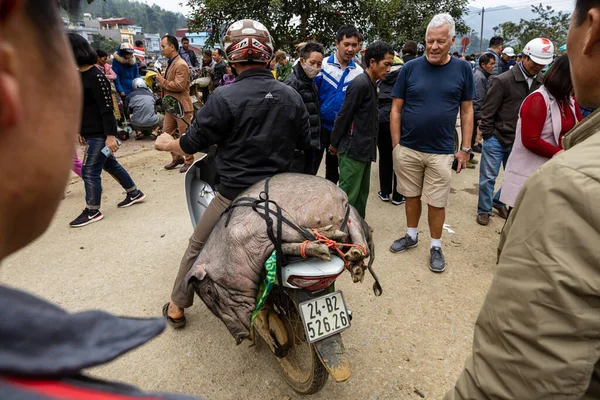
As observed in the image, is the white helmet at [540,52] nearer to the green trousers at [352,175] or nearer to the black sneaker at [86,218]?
the green trousers at [352,175]

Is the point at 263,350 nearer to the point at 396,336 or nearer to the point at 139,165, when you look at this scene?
the point at 396,336

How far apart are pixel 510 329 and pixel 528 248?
0.19 metres

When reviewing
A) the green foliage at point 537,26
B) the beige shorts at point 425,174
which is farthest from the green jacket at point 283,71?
the green foliage at point 537,26

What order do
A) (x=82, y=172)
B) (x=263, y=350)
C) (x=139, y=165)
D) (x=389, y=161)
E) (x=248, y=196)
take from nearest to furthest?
(x=248, y=196)
(x=263, y=350)
(x=82, y=172)
(x=389, y=161)
(x=139, y=165)

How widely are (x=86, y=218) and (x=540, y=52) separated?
5170 millimetres

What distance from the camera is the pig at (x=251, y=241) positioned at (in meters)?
1.83

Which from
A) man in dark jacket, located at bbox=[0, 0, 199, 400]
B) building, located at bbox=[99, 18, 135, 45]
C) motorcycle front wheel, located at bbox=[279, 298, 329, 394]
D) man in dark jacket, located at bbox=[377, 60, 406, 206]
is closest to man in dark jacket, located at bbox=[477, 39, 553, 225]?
man in dark jacket, located at bbox=[377, 60, 406, 206]

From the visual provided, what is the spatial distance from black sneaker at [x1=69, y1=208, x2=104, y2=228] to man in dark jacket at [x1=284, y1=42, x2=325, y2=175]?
245cm

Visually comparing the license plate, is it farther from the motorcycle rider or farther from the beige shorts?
the beige shorts

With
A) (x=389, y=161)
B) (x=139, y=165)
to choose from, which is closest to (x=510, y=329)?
(x=389, y=161)

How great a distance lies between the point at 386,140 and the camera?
471cm

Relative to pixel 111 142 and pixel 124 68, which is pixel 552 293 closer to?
pixel 111 142

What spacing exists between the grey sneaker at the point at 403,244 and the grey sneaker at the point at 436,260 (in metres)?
0.28

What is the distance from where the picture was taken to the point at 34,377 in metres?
0.41
